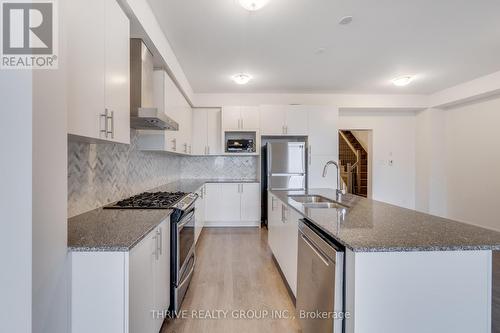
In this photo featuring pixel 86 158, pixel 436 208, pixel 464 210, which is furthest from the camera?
pixel 436 208

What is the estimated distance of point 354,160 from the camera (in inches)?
326

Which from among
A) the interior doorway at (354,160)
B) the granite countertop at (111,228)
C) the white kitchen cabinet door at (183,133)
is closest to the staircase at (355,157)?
the interior doorway at (354,160)

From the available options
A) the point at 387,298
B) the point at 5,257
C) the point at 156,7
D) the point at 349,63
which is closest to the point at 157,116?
the point at 156,7

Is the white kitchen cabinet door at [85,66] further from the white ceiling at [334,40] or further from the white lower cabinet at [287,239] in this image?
the white lower cabinet at [287,239]

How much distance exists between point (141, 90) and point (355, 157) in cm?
748

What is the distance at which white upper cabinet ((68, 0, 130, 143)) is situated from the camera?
3.80 feet

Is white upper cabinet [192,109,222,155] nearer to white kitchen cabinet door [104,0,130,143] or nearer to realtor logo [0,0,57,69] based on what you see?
white kitchen cabinet door [104,0,130,143]

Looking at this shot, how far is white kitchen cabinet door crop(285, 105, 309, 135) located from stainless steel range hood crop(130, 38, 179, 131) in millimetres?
2736

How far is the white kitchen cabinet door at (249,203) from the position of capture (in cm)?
458

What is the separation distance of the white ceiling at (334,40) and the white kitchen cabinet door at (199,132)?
82cm

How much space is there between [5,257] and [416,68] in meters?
4.64

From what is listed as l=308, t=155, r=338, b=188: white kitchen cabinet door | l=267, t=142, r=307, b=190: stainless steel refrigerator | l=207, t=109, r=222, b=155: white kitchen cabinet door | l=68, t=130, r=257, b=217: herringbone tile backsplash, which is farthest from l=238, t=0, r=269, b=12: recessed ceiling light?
l=308, t=155, r=338, b=188: white kitchen cabinet door

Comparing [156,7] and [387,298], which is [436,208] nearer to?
[387,298]

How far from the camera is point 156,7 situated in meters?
2.19
